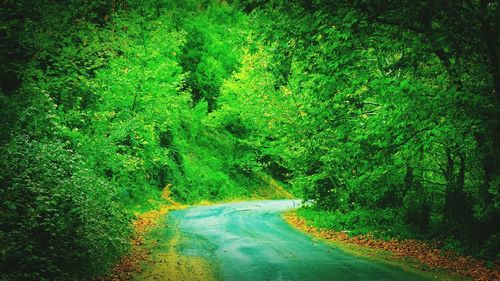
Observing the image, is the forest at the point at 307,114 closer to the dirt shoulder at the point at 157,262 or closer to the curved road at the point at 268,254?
the dirt shoulder at the point at 157,262

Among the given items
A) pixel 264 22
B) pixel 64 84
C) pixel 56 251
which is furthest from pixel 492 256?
pixel 64 84

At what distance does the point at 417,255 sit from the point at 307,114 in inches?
216

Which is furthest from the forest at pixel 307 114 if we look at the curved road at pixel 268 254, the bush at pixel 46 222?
the curved road at pixel 268 254

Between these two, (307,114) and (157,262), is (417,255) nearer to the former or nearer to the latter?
(307,114)

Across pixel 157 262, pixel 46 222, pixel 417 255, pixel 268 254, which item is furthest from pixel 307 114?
pixel 46 222

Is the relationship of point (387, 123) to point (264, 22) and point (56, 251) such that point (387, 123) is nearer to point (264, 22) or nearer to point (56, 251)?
point (264, 22)

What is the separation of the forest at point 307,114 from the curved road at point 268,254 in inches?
91.6

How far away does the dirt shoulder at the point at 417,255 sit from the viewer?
913 cm

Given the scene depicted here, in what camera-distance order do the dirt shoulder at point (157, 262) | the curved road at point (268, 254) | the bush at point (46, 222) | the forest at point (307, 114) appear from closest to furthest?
the bush at point (46, 222), the forest at point (307, 114), the dirt shoulder at point (157, 262), the curved road at point (268, 254)

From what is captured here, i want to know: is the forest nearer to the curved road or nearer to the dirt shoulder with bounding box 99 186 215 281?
the dirt shoulder with bounding box 99 186 215 281

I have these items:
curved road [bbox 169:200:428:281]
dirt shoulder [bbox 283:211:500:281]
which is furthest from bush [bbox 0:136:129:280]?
dirt shoulder [bbox 283:211:500:281]

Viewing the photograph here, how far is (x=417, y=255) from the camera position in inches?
435

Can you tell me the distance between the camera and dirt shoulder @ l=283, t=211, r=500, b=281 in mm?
9133

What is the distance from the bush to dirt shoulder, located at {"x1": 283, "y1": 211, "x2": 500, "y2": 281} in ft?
24.2
